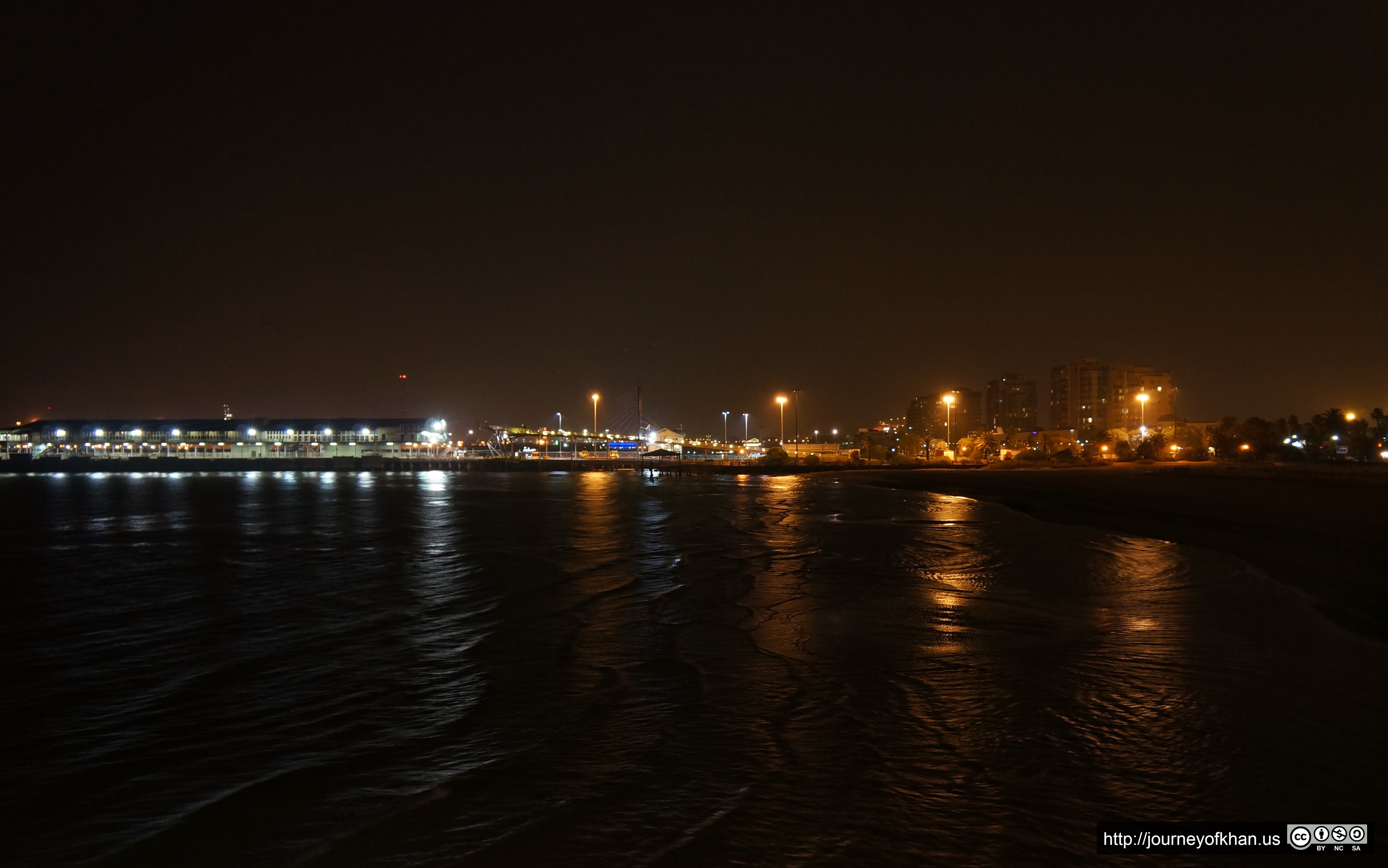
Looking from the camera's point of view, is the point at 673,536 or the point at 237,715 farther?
the point at 673,536

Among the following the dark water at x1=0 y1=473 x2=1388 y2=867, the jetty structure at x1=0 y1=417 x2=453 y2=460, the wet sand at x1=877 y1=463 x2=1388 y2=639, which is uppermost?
the jetty structure at x1=0 y1=417 x2=453 y2=460

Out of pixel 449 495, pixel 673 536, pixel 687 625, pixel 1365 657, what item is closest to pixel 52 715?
pixel 687 625

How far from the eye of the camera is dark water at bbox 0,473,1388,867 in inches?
199

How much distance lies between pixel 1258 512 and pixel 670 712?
2349 cm

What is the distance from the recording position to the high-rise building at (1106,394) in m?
164

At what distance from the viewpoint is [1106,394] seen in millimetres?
165875

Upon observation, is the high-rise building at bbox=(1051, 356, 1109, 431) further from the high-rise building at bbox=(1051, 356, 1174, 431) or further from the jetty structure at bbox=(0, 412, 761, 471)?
the jetty structure at bbox=(0, 412, 761, 471)

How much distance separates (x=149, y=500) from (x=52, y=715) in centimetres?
4087

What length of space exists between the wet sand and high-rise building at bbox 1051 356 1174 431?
12221 cm

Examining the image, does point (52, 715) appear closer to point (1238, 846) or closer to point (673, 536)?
point (1238, 846)

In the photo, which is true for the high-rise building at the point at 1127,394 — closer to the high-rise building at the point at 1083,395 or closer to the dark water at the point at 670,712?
the high-rise building at the point at 1083,395

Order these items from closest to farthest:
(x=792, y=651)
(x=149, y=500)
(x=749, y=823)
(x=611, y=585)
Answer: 1. (x=749, y=823)
2. (x=792, y=651)
3. (x=611, y=585)
4. (x=149, y=500)

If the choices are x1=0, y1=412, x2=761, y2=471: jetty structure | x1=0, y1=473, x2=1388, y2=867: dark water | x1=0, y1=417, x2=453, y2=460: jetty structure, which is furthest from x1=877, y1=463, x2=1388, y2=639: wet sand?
x1=0, y1=417, x2=453, y2=460: jetty structure

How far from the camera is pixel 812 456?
95625 mm
